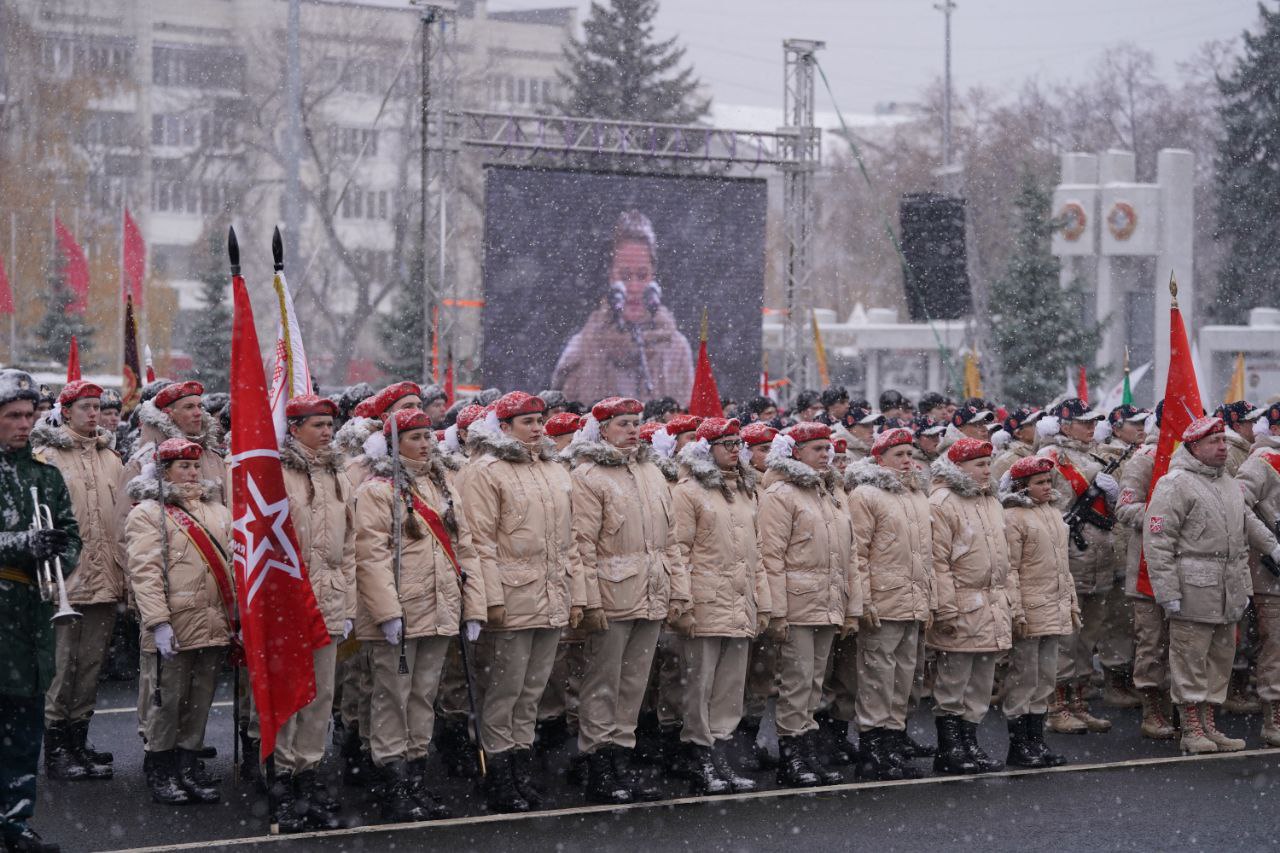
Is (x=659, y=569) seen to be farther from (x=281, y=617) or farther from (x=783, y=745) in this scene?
(x=281, y=617)

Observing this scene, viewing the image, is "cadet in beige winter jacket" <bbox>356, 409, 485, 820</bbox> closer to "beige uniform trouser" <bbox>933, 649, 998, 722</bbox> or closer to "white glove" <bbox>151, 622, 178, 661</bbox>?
"white glove" <bbox>151, 622, 178, 661</bbox>

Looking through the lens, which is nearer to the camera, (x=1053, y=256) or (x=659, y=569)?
(x=659, y=569)

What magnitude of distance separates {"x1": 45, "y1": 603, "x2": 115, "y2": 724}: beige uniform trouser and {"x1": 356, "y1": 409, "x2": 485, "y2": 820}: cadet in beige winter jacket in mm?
1797

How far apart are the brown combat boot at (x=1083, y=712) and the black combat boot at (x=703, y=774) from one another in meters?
3.03

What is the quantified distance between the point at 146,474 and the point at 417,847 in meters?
2.33

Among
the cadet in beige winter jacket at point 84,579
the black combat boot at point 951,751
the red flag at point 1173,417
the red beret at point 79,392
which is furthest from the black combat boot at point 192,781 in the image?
the red flag at point 1173,417

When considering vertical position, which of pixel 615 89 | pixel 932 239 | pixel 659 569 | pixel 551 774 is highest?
pixel 615 89

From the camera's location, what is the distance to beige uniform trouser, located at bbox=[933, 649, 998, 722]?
365 inches

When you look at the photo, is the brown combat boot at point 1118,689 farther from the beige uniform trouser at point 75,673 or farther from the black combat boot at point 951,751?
the beige uniform trouser at point 75,673

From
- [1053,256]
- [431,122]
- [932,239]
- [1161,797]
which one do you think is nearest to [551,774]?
[1161,797]

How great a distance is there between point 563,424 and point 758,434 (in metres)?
1.12

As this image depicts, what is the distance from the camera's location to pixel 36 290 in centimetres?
4156

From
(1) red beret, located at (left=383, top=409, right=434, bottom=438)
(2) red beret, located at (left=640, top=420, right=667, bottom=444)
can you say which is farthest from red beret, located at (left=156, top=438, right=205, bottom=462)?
(2) red beret, located at (left=640, top=420, right=667, bottom=444)

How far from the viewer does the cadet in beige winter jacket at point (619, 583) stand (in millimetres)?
8633
